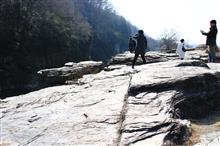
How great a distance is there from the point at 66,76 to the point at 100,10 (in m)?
107

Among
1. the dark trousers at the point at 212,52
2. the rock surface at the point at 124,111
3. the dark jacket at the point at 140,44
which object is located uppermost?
the dark jacket at the point at 140,44

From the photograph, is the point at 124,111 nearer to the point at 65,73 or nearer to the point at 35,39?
the point at 65,73

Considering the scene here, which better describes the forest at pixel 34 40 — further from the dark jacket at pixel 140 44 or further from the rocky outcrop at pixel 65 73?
the dark jacket at pixel 140 44

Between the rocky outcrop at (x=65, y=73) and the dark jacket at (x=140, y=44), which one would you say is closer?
the dark jacket at (x=140, y=44)

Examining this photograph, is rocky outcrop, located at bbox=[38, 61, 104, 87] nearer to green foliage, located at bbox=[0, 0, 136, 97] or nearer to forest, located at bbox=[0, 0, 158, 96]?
forest, located at bbox=[0, 0, 158, 96]

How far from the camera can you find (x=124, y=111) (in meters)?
13.9

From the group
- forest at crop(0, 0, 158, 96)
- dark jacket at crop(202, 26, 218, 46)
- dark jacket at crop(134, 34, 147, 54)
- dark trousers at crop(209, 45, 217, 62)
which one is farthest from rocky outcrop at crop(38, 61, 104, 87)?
forest at crop(0, 0, 158, 96)

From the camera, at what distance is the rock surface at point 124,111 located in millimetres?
12312

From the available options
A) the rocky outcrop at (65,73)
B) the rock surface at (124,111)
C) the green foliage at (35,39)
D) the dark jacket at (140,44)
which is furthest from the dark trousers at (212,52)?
the green foliage at (35,39)

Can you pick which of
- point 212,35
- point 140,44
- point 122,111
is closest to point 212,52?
point 212,35

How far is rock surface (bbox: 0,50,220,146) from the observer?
12.3 meters

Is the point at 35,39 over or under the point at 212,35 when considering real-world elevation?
under

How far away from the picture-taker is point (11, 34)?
186ft

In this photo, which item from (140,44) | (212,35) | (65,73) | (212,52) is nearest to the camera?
(212,35)
